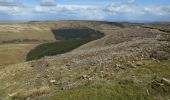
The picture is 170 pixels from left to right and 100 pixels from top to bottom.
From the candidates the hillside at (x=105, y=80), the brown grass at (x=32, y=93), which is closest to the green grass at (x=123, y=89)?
the hillside at (x=105, y=80)

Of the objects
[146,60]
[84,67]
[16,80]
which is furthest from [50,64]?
[146,60]

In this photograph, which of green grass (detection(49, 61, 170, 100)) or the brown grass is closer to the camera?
green grass (detection(49, 61, 170, 100))

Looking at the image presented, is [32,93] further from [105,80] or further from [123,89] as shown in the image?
[123,89]

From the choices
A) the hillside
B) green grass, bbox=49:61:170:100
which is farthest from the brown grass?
green grass, bbox=49:61:170:100

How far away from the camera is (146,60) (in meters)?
33.2

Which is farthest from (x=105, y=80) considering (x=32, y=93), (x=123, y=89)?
(x=32, y=93)

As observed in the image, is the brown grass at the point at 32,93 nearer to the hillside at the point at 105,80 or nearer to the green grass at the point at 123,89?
the hillside at the point at 105,80

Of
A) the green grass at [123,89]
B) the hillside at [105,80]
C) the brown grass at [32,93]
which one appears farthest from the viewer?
the brown grass at [32,93]

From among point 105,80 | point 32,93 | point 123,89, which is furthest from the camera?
point 32,93

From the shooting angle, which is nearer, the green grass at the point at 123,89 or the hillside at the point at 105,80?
the green grass at the point at 123,89

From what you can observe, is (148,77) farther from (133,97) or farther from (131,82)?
(133,97)

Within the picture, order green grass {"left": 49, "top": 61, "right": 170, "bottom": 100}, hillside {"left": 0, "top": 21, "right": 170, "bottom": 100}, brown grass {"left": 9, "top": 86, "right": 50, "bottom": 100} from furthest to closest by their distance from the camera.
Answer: brown grass {"left": 9, "top": 86, "right": 50, "bottom": 100} → hillside {"left": 0, "top": 21, "right": 170, "bottom": 100} → green grass {"left": 49, "top": 61, "right": 170, "bottom": 100}

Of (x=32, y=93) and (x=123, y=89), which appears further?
(x=32, y=93)

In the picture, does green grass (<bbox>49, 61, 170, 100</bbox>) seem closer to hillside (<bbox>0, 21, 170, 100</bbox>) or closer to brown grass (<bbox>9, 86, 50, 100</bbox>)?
hillside (<bbox>0, 21, 170, 100</bbox>)
